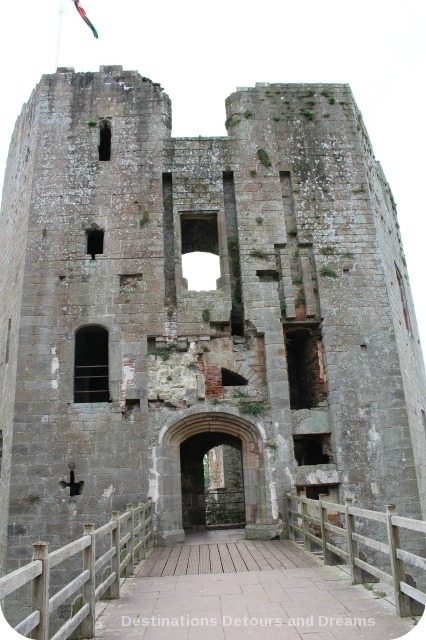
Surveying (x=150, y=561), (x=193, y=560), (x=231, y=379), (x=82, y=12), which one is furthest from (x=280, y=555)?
(x=82, y=12)

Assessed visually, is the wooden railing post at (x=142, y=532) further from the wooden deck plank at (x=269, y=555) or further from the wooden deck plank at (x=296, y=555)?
the wooden deck plank at (x=296, y=555)

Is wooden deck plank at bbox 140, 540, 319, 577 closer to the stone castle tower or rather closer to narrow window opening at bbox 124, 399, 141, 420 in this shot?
the stone castle tower

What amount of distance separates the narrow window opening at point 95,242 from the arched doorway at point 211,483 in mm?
5162

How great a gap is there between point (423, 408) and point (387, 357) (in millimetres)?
3729

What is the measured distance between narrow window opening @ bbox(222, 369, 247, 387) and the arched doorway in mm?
1252

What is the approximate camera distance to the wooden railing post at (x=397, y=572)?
5.00 meters

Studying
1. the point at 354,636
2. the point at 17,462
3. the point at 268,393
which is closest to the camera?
the point at 354,636

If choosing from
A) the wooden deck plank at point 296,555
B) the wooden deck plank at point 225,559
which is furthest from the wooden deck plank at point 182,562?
the wooden deck plank at point 296,555

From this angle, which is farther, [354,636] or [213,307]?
[213,307]

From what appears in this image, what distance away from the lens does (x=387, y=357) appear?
1260cm

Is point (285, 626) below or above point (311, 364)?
below

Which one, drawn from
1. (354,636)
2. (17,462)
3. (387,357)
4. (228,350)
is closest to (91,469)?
(17,462)

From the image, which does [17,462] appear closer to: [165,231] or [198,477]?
[198,477]

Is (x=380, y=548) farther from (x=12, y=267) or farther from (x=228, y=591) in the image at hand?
(x=12, y=267)
